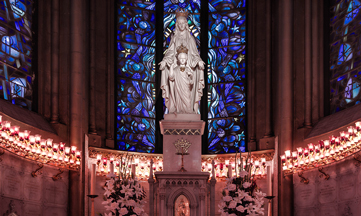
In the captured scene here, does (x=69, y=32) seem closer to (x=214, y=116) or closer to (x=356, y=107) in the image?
(x=214, y=116)

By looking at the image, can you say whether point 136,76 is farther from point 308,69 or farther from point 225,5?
point 308,69

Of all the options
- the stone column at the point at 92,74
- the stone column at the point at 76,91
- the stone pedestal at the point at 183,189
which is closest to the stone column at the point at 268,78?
the stone column at the point at 92,74

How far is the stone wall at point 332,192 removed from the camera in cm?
1819

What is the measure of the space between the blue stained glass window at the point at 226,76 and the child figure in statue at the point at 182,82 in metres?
8.08

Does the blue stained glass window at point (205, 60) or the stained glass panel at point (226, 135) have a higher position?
the blue stained glass window at point (205, 60)

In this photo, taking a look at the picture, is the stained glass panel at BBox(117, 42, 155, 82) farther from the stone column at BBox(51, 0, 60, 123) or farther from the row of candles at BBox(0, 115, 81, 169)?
the row of candles at BBox(0, 115, 81, 169)

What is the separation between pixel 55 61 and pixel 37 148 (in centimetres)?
360

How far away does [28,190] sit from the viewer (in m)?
19.2

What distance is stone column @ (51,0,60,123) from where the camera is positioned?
2155 centimetres

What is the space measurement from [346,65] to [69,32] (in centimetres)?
878

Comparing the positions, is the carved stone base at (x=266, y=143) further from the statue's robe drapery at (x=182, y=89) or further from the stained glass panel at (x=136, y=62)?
the statue's robe drapery at (x=182, y=89)

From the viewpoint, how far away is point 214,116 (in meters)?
24.9

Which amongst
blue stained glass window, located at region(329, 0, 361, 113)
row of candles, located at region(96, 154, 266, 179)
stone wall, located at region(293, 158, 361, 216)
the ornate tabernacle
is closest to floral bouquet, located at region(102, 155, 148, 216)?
the ornate tabernacle

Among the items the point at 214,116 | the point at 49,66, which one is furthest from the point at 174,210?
the point at 214,116
